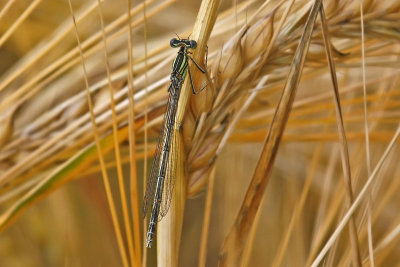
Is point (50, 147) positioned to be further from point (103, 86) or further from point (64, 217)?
point (64, 217)

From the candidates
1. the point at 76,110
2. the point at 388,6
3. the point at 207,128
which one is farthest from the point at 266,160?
the point at 76,110

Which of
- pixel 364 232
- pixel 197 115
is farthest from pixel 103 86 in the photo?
pixel 364 232

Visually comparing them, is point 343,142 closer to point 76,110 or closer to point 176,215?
point 176,215

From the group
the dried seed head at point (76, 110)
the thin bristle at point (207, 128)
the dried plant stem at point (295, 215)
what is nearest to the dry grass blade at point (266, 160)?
the thin bristle at point (207, 128)

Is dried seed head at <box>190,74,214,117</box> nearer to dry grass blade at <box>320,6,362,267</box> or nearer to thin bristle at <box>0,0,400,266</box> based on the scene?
thin bristle at <box>0,0,400,266</box>

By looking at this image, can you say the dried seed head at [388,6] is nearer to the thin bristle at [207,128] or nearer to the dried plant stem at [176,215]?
the thin bristle at [207,128]

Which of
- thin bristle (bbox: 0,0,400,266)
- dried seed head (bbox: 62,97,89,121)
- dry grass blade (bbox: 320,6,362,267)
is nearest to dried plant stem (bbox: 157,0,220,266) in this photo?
thin bristle (bbox: 0,0,400,266)
